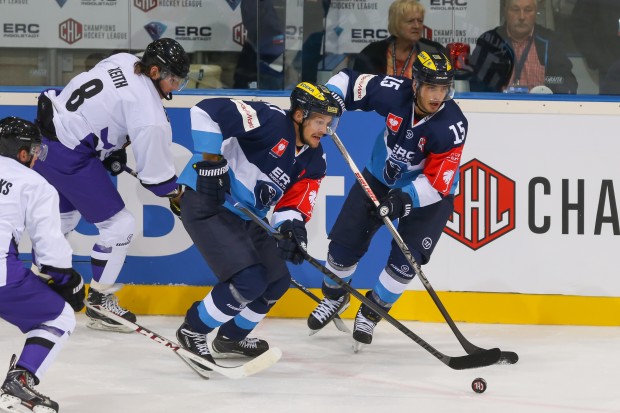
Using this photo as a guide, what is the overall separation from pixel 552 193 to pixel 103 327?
2080 millimetres

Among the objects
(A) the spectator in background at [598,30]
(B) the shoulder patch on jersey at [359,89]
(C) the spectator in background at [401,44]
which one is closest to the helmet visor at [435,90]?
(B) the shoulder patch on jersey at [359,89]

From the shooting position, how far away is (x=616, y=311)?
5.16 metres

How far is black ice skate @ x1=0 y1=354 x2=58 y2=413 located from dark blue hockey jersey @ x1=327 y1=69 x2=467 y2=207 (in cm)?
168

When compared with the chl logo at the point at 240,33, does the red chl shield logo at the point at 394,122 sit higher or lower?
lower

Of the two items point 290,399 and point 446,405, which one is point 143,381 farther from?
point 446,405

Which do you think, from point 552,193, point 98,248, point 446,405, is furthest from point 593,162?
point 98,248

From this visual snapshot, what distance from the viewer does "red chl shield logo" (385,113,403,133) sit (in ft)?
15.2

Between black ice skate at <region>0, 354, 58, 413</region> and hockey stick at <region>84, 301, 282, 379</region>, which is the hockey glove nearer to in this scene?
hockey stick at <region>84, 301, 282, 379</region>

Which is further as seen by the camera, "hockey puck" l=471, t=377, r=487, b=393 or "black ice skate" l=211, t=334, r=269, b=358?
"black ice skate" l=211, t=334, r=269, b=358

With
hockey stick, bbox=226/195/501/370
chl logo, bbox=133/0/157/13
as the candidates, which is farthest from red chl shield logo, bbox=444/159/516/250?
chl logo, bbox=133/0/157/13

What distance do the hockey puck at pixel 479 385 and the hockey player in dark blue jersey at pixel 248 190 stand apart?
0.77m

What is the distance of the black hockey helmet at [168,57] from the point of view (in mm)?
4719

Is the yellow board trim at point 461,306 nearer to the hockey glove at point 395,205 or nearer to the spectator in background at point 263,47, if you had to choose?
Answer: the hockey glove at point 395,205

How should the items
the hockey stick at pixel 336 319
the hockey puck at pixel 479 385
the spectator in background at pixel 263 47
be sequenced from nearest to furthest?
1. the hockey puck at pixel 479 385
2. the hockey stick at pixel 336 319
3. the spectator in background at pixel 263 47
